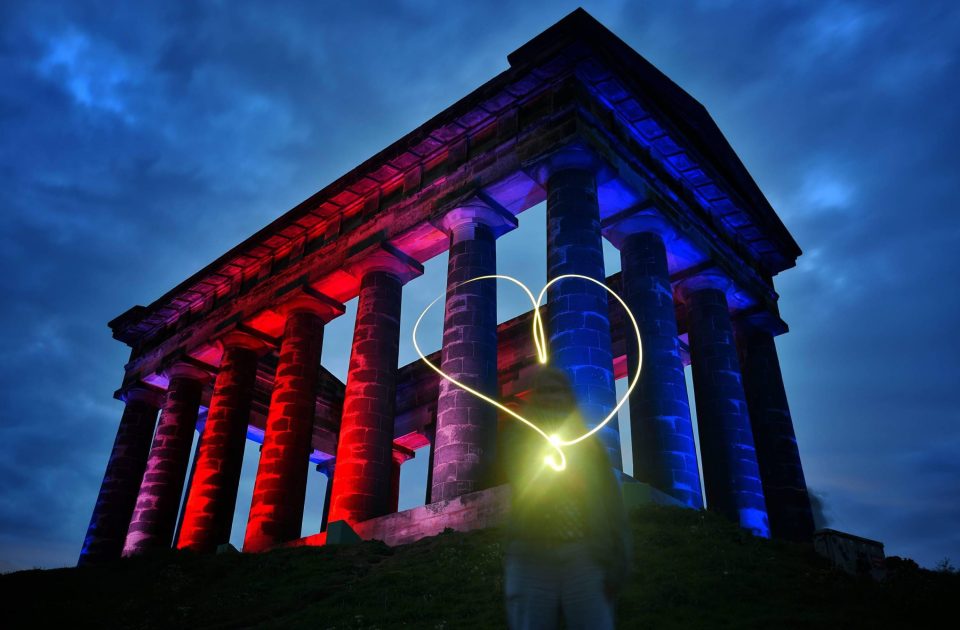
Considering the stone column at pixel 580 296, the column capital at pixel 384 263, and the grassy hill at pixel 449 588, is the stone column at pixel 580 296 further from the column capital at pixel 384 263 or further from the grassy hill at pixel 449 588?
the column capital at pixel 384 263

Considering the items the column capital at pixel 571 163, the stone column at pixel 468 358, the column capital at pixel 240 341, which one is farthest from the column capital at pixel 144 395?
the column capital at pixel 571 163

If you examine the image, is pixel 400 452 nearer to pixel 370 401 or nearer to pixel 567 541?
pixel 370 401

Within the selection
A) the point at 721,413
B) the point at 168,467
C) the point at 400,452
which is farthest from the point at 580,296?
the point at 400,452

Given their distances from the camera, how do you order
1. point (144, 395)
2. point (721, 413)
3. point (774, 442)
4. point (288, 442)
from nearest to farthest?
point (721, 413) < point (774, 442) < point (288, 442) < point (144, 395)

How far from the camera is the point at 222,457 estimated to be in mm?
24203

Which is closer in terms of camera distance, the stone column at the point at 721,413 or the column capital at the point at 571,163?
the column capital at the point at 571,163

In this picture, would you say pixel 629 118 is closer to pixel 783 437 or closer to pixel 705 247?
pixel 705 247

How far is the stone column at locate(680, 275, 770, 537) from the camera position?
18.5m

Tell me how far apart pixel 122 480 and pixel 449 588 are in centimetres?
2289

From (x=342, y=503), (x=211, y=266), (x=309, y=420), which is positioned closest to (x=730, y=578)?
(x=342, y=503)

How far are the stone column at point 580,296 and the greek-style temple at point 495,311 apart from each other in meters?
0.05

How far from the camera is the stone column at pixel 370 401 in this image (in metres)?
18.7

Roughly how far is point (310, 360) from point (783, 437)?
616 inches

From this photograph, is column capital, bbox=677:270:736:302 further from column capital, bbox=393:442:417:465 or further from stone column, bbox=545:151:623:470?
column capital, bbox=393:442:417:465
